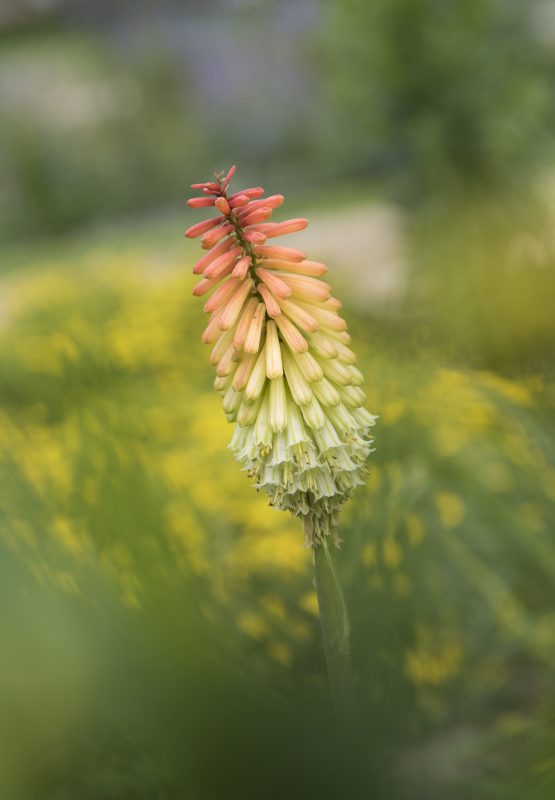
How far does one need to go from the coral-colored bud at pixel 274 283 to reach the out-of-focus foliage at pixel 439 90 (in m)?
5.02

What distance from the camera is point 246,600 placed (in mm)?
1325

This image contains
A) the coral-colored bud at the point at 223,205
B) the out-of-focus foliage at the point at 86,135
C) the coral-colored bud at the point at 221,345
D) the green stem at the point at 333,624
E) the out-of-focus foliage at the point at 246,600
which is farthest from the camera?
the out-of-focus foliage at the point at 86,135

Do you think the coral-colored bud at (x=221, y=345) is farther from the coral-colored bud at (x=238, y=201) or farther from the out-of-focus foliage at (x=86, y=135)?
the out-of-focus foliage at (x=86, y=135)

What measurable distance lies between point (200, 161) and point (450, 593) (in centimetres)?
950

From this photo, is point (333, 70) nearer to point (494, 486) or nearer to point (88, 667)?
point (494, 486)

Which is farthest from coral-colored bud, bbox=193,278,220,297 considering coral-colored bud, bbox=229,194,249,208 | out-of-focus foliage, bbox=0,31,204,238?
out-of-focus foliage, bbox=0,31,204,238

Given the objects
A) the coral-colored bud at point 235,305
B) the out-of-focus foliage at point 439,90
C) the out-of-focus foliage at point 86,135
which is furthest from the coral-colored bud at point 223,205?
the out-of-focus foliage at point 86,135

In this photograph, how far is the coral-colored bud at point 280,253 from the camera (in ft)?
3.48

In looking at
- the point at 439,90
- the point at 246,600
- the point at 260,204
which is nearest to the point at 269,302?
the point at 260,204

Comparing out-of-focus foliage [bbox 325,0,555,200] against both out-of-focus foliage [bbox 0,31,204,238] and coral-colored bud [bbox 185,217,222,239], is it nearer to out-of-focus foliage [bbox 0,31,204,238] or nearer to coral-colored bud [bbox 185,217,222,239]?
out-of-focus foliage [bbox 0,31,204,238]

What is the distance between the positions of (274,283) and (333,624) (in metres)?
0.45

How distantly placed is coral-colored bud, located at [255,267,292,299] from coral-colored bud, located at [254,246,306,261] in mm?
23

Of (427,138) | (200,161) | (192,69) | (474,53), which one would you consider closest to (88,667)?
(427,138)

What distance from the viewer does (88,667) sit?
0.52 m
